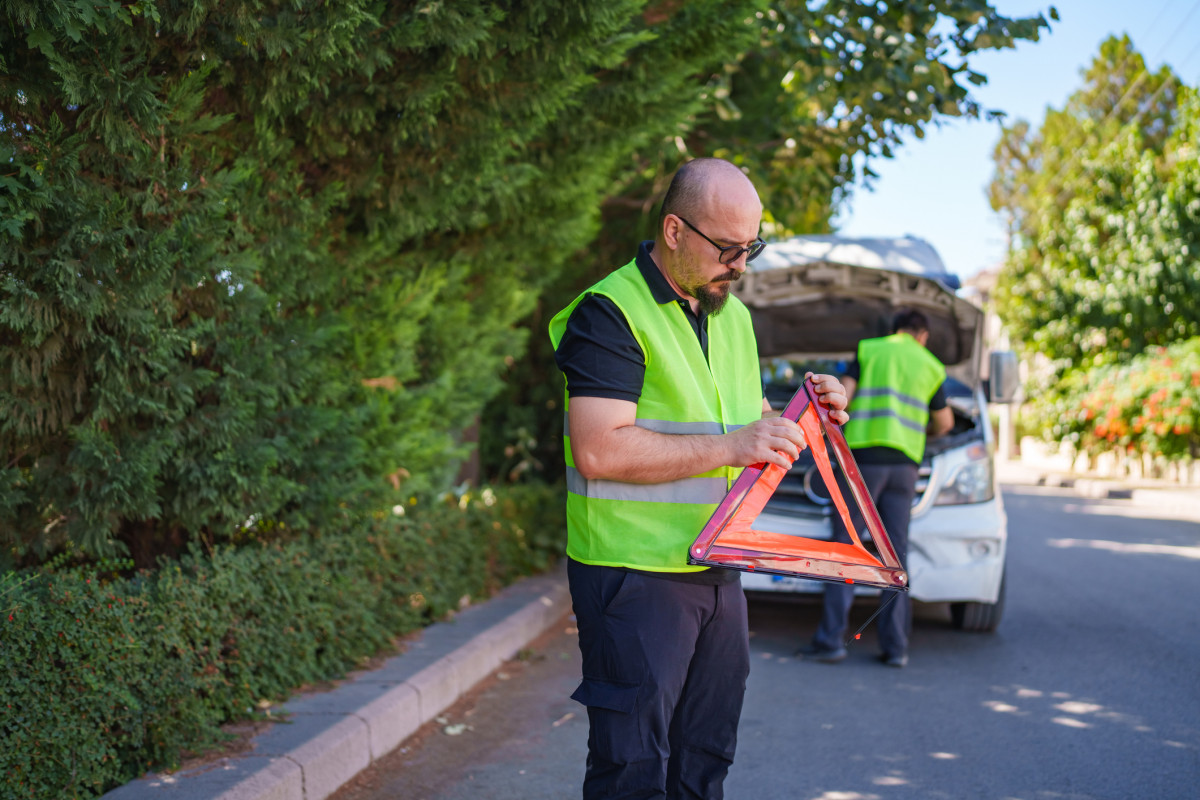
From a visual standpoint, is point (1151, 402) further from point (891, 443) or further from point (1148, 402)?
point (891, 443)

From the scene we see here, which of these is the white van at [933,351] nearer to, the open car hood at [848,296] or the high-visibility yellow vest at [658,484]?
the open car hood at [848,296]

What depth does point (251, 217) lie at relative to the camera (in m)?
4.60

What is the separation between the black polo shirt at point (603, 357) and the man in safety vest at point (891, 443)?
13.6 ft

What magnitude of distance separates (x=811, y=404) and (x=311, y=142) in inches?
123

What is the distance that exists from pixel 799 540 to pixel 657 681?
535mm

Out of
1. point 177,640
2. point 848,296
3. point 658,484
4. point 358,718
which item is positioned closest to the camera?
point 658,484

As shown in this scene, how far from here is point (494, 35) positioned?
4.69 metres

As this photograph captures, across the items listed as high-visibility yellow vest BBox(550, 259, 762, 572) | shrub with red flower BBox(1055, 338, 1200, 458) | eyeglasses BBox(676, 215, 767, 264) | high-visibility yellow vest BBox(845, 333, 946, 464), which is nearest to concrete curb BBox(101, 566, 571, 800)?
high-visibility yellow vest BBox(550, 259, 762, 572)

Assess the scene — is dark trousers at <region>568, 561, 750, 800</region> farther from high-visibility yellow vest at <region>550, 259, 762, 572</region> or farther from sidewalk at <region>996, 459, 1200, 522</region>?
sidewalk at <region>996, 459, 1200, 522</region>

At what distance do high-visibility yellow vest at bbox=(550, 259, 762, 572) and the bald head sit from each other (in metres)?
0.22

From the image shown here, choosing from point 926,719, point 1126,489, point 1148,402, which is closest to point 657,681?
point 926,719

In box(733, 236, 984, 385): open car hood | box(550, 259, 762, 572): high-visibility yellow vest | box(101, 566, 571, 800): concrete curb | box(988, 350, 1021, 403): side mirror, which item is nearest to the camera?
box(550, 259, 762, 572): high-visibility yellow vest

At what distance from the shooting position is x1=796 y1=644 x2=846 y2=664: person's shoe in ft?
21.7

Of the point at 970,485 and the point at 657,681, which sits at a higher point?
the point at 970,485
